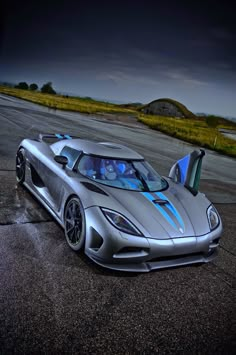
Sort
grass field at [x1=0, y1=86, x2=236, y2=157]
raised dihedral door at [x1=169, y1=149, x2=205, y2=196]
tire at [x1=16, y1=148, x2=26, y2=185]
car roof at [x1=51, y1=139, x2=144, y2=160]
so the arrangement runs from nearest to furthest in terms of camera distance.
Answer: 1. car roof at [x1=51, y1=139, x2=144, y2=160]
2. tire at [x1=16, y1=148, x2=26, y2=185]
3. raised dihedral door at [x1=169, y1=149, x2=205, y2=196]
4. grass field at [x1=0, y1=86, x2=236, y2=157]

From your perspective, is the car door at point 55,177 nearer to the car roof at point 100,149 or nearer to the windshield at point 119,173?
the car roof at point 100,149

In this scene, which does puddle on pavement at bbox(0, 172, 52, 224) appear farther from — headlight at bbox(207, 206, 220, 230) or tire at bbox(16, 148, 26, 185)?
headlight at bbox(207, 206, 220, 230)

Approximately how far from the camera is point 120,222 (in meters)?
3.31

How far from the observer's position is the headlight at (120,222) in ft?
10.7

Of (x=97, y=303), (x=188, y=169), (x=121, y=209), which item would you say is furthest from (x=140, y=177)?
(x=97, y=303)

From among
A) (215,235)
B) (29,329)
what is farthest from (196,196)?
(29,329)

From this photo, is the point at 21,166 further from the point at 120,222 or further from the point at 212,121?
the point at 212,121

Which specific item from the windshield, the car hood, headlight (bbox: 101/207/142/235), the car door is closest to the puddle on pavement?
the car door

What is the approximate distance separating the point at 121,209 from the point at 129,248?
422mm

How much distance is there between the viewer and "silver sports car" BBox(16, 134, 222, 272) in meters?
3.24

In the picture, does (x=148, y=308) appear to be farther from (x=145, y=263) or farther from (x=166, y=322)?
(x=145, y=263)

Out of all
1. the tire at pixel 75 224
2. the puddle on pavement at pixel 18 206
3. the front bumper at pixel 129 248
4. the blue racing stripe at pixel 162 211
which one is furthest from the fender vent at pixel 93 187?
the puddle on pavement at pixel 18 206

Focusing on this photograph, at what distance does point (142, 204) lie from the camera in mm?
3641

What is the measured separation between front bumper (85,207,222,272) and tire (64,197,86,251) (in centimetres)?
13
